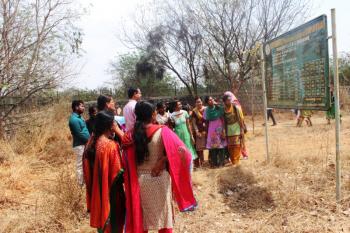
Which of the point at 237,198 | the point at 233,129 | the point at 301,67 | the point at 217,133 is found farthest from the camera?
the point at 217,133

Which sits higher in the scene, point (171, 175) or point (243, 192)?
point (171, 175)

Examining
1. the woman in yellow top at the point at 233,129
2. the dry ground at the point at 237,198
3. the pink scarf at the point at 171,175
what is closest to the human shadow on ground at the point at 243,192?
the dry ground at the point at 237,198

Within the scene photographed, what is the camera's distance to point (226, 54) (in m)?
20.0

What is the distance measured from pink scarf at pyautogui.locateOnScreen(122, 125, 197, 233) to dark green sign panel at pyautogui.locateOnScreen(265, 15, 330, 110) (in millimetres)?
2074

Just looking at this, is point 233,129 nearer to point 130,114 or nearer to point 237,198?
point 237,198

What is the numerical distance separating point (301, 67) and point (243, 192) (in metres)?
1.92

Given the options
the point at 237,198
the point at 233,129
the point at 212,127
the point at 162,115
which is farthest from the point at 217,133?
the point at 237,198

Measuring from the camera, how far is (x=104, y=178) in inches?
126

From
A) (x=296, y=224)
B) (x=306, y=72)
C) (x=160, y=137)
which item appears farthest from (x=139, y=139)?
(x=306, y=72)

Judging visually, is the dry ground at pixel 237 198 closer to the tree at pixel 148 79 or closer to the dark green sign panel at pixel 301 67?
the dark green sign panel at pixel 301 67

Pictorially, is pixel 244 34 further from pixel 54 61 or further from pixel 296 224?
pixel 296 224

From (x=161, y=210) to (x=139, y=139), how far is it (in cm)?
69

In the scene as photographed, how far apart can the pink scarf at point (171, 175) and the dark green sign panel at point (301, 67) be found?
6.81 feet

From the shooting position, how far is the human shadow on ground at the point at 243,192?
15.6 feet
